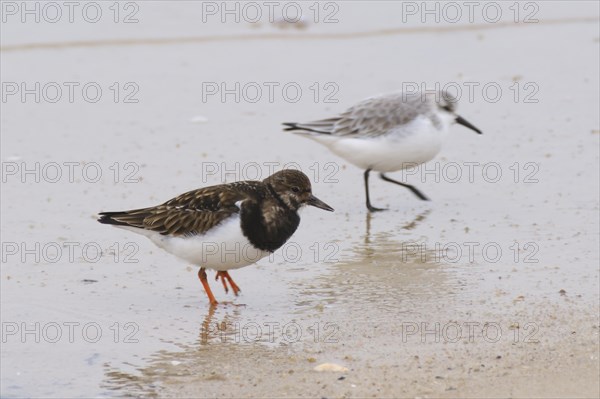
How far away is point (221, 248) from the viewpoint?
5.96 metres

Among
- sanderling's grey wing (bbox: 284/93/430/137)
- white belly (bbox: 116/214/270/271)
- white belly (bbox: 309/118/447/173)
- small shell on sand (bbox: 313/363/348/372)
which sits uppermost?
sanderling's grey wing (bbox: 284/93/430/137)

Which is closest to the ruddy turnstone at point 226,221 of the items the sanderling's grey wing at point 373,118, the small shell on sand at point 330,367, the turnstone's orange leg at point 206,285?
the turnstone's orange leg at point 206,285

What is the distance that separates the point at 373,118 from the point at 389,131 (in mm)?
183

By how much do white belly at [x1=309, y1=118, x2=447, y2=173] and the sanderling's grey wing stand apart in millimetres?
60

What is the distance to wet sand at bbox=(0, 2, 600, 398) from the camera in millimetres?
5094

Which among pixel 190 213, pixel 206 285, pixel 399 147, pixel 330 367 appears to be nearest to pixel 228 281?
pixel 206 285

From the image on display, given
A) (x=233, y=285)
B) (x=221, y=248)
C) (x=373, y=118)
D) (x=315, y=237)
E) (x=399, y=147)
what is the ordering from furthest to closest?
(x=373, y=118) < (x=399, y=147) < (x=315, y=237) < (x=233, y=285) < (x=221, y=248)

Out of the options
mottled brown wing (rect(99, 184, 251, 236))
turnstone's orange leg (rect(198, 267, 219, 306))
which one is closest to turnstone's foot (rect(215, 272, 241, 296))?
turnstone's orange leg (rect(198, 267, 219, 306))

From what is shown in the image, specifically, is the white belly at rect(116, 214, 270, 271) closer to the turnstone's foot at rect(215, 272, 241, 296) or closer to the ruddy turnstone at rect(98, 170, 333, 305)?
the ruddy turnstone at rect(98, 170, 333, 305)

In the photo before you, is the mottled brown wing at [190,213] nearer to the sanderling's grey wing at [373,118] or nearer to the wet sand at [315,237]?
the wet sand at [315,237]

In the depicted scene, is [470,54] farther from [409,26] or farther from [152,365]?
[152,365]

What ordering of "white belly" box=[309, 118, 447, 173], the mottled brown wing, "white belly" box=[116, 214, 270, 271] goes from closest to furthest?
"white belly" box=[116, 214, 270, 271]
the mottled brown wing
"white belly" box=[309, 118, 447, 173]

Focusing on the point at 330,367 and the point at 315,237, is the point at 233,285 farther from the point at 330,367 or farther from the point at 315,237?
the point at 330,367

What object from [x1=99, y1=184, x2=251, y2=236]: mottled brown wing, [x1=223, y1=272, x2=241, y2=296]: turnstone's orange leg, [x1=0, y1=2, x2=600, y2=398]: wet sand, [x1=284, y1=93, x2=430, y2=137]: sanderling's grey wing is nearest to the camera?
[x1=0, y1=2, x2=600, y2=398]: wet sand
